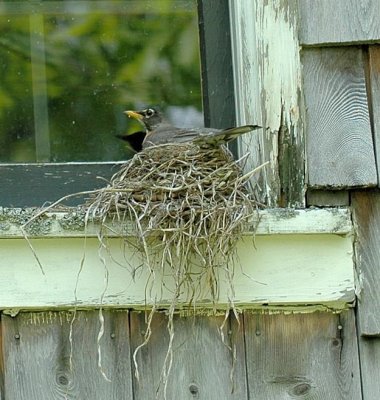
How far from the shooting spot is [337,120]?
8.84 ft

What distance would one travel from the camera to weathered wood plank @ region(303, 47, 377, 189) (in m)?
2.67

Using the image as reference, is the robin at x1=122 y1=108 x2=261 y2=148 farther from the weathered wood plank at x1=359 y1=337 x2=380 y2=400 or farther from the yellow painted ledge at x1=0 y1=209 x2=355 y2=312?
the weathered wood plank at x1=359 y1=337 x2=380 y2=400

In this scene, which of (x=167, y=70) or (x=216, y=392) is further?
(x=167, y=70)

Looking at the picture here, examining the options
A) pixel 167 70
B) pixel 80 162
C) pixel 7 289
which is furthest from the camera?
pixel 167 70

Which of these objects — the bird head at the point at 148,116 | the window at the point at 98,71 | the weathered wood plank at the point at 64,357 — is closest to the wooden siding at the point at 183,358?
the weathered wood plank at the point at 64,357

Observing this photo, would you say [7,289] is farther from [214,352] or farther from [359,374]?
[359,374]

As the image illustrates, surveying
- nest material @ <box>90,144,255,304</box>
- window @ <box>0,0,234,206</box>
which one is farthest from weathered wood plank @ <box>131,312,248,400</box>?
window @ <box>0,0,234,206</box>

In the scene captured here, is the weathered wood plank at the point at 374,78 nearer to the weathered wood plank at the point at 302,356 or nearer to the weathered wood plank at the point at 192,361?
the weathered wood plank at the point at 302,356

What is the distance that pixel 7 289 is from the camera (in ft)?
8.53

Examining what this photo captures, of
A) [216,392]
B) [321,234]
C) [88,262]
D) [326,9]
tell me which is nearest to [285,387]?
[216,392]

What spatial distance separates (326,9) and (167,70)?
0.71 m

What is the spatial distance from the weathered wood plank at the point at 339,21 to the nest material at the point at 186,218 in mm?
387

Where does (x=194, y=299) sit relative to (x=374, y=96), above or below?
below

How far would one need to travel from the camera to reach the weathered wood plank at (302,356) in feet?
8.71
